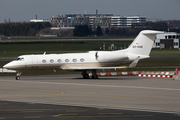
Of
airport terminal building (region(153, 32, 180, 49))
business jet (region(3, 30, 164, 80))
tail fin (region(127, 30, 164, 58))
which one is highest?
tail fin (region(127, 30, 164, 58))

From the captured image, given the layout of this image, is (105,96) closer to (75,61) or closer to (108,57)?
(108,57)

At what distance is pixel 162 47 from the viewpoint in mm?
120188

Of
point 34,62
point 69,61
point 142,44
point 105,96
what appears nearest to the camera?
point 105,96

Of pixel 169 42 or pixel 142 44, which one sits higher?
pixel 142 44

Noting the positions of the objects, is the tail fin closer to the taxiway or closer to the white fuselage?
the white fuselage

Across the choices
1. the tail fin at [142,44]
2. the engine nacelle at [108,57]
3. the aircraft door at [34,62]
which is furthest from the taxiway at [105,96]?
the tail fin at [142,44]

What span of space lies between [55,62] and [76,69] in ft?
8.91

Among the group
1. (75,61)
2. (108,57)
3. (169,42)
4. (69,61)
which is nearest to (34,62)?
(69,61)

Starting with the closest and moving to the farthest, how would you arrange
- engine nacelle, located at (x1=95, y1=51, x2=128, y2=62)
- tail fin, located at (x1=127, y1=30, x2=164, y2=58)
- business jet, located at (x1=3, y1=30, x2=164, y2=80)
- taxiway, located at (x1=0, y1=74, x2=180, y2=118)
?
taxiway, located at (x1=0, y1=74, x2=180, y2=118), business jet, located at (x1=3, y1=30, x2=164, y2=80), engine nacelle, located at (x1=95, y1=51, x2=128, y2=62), tail fin, located at (x1=127, y1=30, x2=164, y2=58)

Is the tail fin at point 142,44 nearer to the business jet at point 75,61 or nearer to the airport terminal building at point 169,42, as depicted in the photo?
the business jet at point 75,61

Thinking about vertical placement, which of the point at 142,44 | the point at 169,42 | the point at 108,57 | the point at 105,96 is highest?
the point at 142,44

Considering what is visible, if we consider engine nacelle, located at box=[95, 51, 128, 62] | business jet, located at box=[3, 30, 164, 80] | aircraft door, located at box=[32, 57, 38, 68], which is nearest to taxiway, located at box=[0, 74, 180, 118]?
business jet, located at box=[3, 30, 164, 80]

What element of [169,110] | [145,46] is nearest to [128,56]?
[145,46]

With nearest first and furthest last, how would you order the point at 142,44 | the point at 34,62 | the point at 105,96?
the point at 105,96
the point at 34,62
the point at 142,44
